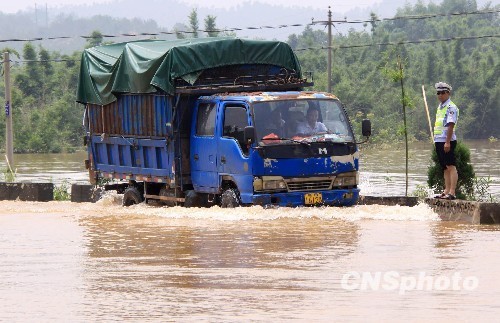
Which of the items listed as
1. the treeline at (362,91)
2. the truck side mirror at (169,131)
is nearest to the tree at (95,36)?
the treeline at (362,91)

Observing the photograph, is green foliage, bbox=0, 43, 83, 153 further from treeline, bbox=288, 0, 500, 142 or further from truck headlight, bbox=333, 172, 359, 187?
truck headlight, bbox=333, 172, 359, 187

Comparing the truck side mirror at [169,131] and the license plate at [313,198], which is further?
the truck side mirror at [169,131]

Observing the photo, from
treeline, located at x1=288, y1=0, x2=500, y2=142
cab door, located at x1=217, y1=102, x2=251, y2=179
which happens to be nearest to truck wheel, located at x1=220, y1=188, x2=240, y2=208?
cab door, located at x1=217, y1=102, x2=251, y2=179

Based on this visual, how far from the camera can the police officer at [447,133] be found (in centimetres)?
1602

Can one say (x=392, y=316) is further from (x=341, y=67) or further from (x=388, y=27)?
(x=388, y=27)

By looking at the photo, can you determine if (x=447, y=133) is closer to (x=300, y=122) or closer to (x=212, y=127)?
(x=300, y=122)

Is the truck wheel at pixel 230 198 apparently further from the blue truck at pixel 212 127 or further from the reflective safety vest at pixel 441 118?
the reflective safety vest at pixel 441 118

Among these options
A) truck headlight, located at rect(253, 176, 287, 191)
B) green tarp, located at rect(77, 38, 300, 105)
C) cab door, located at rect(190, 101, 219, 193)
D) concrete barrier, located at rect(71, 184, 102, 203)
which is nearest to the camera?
truck headlight, located at rect(253, 176, 287, 191)

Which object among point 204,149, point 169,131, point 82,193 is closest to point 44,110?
point 82,193

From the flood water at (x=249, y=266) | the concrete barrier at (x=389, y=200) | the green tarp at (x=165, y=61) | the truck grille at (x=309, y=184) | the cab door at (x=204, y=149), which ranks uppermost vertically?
the green tarp at (x=165, y=61)

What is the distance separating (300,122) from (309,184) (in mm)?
A: 932

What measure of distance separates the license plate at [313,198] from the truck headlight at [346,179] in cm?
35

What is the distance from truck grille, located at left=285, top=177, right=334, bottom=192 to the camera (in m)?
16.5

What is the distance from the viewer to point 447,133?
52.8 feet
